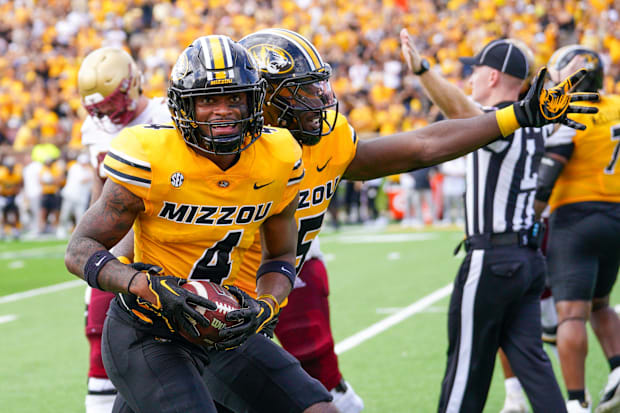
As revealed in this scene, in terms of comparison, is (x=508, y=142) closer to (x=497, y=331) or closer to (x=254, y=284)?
(x=497, y=331)

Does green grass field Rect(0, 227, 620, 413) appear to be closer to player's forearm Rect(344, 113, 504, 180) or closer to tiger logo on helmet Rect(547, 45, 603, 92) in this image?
tiger logo on helmet Rect(547, 45, 603, 92)

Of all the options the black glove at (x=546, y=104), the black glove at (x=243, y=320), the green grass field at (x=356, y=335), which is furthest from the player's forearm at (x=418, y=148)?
the green grass field at (x=356, y=335)

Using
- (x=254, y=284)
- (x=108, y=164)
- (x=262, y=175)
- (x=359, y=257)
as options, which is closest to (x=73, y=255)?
(x=108, y=164)

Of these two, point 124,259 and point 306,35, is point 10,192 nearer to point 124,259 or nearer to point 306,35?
point 306,35

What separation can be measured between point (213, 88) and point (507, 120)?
3.69 feet

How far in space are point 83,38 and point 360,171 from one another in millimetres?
22026

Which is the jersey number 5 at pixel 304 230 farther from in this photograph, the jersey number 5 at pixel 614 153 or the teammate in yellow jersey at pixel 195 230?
the jersey number 5 at pixel 614 153

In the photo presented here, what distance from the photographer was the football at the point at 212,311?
2643 millimetres

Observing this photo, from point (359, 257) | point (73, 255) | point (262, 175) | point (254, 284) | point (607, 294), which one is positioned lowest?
point (359, 257)

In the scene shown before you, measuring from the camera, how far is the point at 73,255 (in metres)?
2.71

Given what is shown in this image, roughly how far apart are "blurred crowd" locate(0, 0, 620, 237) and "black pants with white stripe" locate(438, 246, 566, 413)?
12.1m

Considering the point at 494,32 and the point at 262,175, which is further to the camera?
the point at 494,32

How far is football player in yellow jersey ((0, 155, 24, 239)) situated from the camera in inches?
710

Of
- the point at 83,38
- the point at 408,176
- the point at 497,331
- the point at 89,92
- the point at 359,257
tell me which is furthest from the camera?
the point at 83,38
